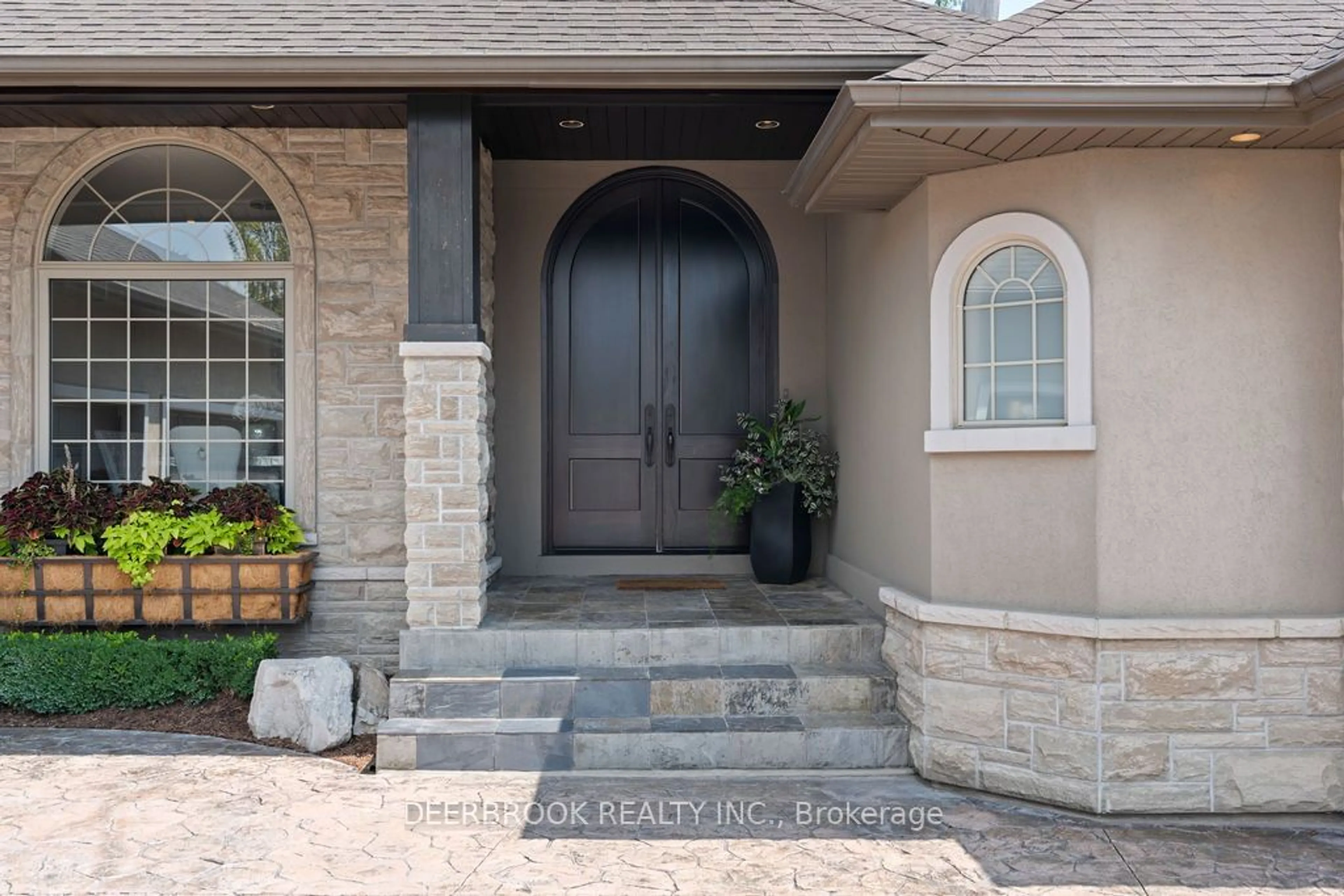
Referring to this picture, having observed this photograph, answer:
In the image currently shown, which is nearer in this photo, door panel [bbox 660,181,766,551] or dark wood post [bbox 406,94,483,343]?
dark wood post [bbox 406,94,483,343]

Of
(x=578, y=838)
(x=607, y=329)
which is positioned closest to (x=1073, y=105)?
(x=578, y=838)

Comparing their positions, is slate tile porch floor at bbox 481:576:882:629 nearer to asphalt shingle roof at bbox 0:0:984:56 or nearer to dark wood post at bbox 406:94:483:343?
dark wood post at bbox 406:94:483:343

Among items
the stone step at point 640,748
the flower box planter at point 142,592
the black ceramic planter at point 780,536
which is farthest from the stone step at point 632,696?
the black ceramic planter at point 780,536

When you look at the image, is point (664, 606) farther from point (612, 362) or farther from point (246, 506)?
point (246, 506)

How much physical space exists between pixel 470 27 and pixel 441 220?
1.02 metres

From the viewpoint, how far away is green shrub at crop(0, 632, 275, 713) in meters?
4.98

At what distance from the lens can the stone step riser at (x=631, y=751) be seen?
432 cm

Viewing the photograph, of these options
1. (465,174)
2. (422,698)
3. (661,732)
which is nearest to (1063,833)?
(661,732)

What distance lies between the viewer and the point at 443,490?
4734 mm

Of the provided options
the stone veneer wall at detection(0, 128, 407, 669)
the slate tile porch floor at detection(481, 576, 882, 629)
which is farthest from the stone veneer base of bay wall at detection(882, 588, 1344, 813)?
the stone veneer wall at detection(0, 128, 407, 669)

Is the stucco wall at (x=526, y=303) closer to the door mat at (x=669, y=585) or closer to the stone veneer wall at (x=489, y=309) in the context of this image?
the stone veneer wall at (x=489, y=309)

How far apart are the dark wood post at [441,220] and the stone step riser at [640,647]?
1.43 m

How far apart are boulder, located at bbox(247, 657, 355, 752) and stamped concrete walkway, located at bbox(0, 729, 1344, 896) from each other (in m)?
0.27

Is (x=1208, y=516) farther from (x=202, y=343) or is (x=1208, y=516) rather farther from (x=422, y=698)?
(x=202, y=343)
